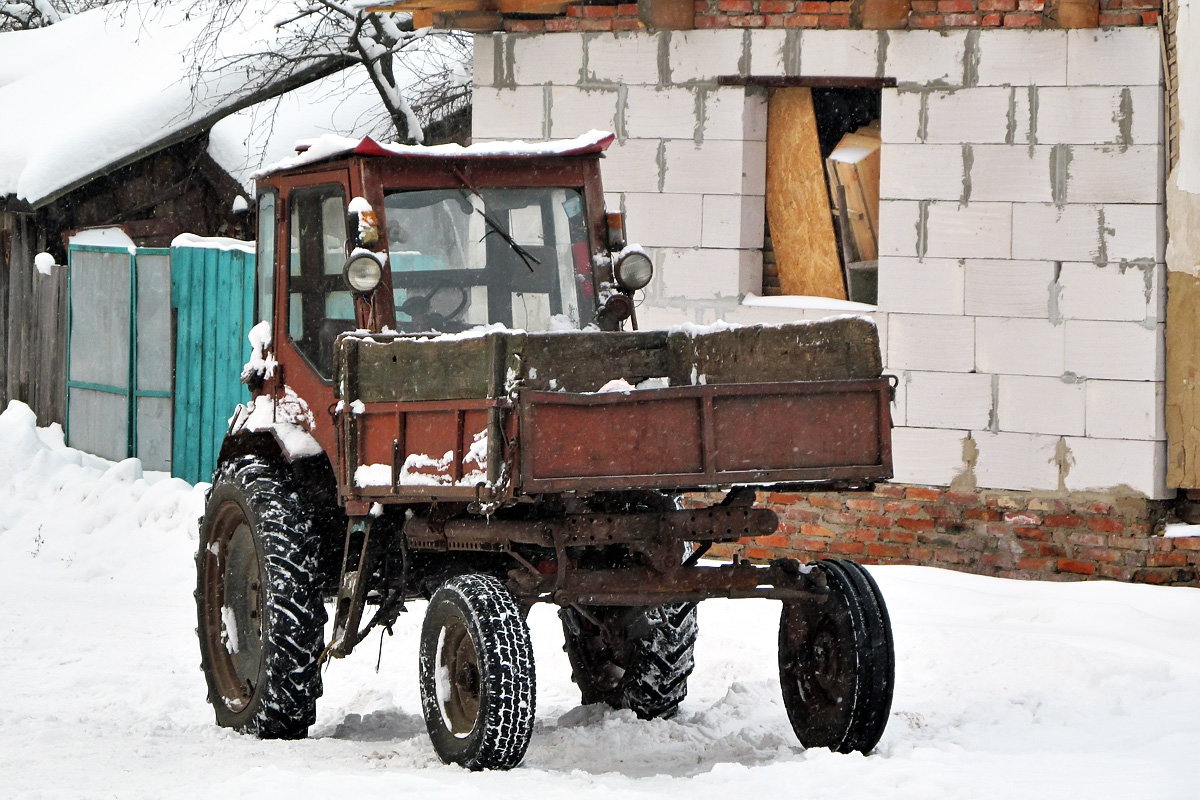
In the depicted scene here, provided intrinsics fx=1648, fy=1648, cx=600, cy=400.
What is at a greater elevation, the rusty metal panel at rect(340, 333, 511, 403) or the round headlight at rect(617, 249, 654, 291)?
the round headlight at rect(617, 249, 654, 291)

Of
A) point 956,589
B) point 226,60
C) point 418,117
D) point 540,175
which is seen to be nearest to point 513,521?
point 540,175

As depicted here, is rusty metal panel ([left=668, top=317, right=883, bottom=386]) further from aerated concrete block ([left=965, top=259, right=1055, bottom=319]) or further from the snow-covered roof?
the snow-covered roof

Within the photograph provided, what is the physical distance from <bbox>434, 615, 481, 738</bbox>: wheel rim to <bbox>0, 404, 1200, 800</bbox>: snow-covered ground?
0.19 m

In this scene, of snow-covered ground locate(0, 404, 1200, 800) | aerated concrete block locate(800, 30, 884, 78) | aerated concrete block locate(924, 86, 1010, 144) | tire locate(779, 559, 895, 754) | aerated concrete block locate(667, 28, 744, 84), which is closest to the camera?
snow-covered ground locate(0, 404, 1200, 800)

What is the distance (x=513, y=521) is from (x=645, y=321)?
16.0 ft

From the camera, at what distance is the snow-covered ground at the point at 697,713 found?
5207 mm

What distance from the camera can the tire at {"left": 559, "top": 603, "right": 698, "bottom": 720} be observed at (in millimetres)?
6410

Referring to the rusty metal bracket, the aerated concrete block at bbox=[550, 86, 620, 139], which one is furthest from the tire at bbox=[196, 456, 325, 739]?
the aerated concrete block at bbox=[550, 86, 620, 139]

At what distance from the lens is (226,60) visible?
671 inches

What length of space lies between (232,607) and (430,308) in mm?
1628

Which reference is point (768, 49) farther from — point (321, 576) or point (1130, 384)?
point (321, 576)

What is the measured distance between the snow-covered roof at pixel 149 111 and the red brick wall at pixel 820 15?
5.23 m

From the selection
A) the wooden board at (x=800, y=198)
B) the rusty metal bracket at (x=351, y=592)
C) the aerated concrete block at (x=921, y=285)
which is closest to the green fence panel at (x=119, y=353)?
the wooden board at (x=800, y=198)

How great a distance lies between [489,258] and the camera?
20.6ft
